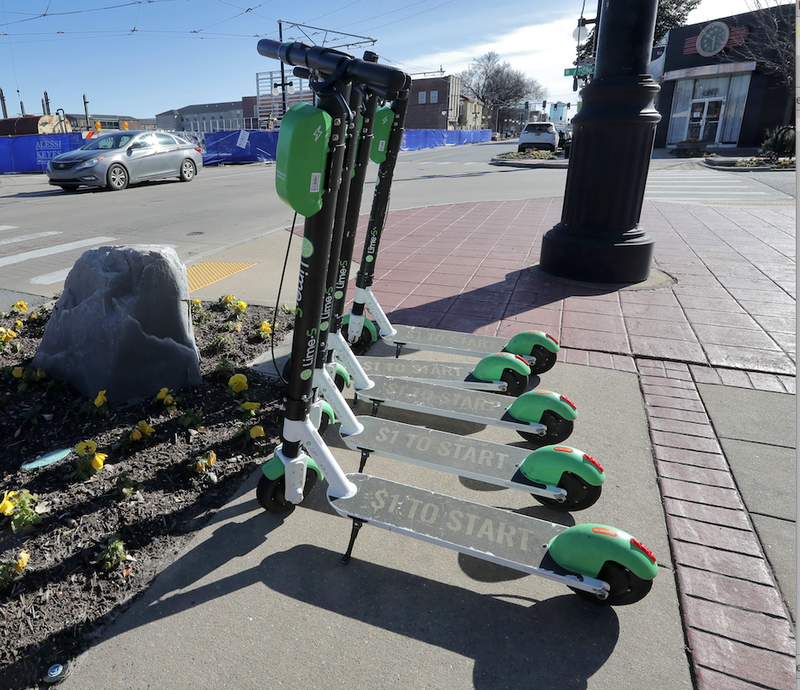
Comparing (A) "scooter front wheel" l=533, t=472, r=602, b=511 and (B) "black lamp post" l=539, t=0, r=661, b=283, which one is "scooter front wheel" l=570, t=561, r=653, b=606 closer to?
(A) "scooter front wheel" l=533, t=472, r=602, b=511

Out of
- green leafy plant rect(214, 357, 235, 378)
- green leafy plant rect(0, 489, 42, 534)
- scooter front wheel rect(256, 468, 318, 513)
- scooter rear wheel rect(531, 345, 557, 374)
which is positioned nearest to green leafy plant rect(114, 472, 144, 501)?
green leafy plant rect(0, 489, 42, 534)

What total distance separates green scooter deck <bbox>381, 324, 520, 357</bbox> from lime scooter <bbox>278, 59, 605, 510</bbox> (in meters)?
0.91

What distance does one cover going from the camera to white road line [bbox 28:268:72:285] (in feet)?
19.6

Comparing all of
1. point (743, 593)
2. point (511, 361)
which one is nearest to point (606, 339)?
point (511, 361)

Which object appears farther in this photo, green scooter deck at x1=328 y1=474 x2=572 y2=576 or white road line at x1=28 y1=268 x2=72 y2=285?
white road line at x1=28 y1=268 x2=72 y2=285

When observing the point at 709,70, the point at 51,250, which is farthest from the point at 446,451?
the point at 709,70

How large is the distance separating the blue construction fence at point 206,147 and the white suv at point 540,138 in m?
10.9

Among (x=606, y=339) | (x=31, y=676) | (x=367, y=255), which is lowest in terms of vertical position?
(x=31, y=676)

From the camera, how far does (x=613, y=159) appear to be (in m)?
5.47

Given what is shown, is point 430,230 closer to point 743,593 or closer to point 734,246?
point 734,246

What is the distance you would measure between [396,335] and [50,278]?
181 inches

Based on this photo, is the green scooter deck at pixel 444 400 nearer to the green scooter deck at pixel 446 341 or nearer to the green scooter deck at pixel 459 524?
the green scooter deck at pixel 446 341

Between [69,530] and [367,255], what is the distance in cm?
239

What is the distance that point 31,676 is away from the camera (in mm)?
1715
